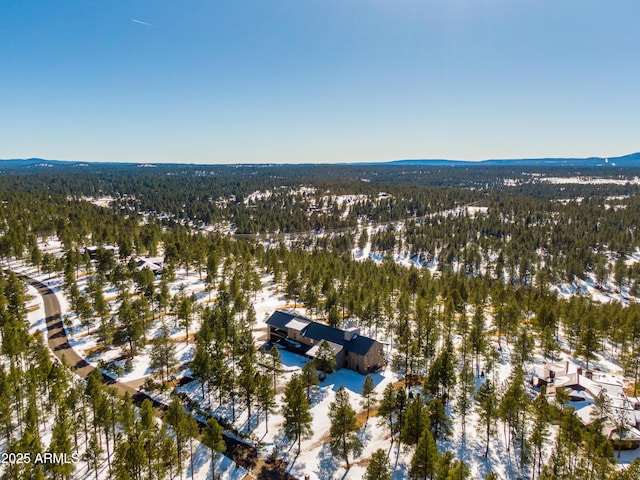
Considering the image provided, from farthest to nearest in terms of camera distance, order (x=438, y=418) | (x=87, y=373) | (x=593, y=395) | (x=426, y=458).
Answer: (x=87, y=373) → (x=593, y=395) → (x=438, y=418) → (x=426, y=458)

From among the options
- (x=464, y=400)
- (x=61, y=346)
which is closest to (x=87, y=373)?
(x=61, y=346)

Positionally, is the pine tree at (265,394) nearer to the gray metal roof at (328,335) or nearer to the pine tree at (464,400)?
the gray metal roof at (328,335)

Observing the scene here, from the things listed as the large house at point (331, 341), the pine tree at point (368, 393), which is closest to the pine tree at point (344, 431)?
the pine tree at point (368, 393)

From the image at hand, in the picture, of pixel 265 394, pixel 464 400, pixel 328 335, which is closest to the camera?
pixel 265 394

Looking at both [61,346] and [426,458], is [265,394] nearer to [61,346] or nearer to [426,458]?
[426,458]

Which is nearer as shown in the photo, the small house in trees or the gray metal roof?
the gray metal roof

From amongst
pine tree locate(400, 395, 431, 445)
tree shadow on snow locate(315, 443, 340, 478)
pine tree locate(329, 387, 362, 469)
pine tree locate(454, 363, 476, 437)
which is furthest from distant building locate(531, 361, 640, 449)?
tree shadow on snow locate(315, 443, 340, 478)

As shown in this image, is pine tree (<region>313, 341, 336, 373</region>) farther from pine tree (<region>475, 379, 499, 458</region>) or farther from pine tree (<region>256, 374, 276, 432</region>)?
pine tree (<region>475, 379, 499, 458</region>)
